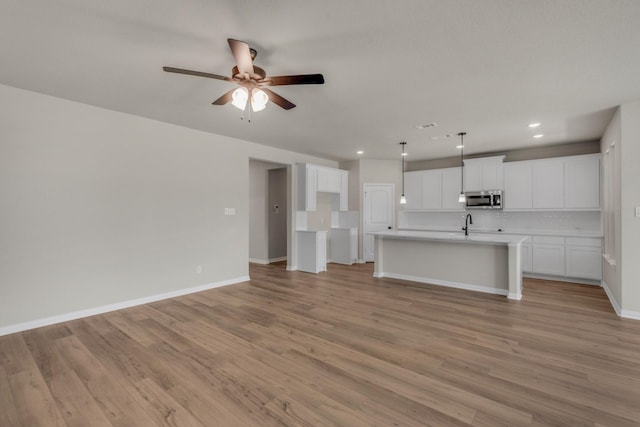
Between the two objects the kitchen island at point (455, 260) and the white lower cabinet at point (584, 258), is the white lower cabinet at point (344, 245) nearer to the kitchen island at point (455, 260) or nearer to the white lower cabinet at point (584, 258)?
the kitchen island at point (455, 260)

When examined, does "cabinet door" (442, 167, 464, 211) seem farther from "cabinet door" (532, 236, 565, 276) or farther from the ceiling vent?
the ceiling vent

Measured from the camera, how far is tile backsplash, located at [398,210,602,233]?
227 inches

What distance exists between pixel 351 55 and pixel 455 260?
3.86 meters

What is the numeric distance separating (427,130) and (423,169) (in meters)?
3.01

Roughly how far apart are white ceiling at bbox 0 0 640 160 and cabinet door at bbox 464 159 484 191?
2.22 metres

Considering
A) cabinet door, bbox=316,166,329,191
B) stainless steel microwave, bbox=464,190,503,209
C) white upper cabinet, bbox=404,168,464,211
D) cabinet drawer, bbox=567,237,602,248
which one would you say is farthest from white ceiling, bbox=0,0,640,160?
white upper cabinet, bbox=404,168,464,211

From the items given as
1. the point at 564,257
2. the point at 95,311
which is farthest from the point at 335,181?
the point at 95,311

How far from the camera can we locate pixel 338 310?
3.95 meters

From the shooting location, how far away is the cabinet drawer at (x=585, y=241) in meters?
5.24

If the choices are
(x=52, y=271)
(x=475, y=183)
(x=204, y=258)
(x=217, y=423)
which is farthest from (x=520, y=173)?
(x=52, y=271)

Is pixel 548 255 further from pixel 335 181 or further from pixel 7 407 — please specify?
pixel 7 407

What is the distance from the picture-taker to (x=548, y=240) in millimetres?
5691

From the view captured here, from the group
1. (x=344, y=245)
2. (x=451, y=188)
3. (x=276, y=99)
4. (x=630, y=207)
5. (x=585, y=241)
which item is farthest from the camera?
(x=344, y=245)

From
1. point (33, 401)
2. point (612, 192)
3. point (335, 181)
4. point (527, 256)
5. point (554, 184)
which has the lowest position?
point (33, 401)
